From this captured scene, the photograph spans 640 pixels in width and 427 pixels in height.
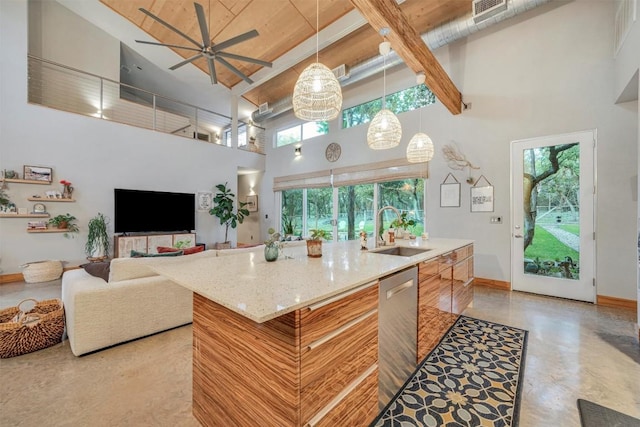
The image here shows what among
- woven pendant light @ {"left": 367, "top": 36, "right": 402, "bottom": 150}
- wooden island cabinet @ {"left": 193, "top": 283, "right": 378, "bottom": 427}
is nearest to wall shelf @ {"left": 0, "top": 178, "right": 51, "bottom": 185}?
wooden island cabinet @ {"left": 193, "top": 283, "right": 378, "bottom": 427}

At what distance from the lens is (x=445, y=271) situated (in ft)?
7.48

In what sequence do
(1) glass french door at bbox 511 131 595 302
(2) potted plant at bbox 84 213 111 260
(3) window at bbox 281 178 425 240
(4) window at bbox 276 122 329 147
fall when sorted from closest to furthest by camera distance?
1. (1) glass french door at bbox 511 131 595 302
2. (2) potted plant at bbox 84 213 111 260
3. (3) window at bbox 281 178 425 240
4. (4) window at bbox 276 122 329 147

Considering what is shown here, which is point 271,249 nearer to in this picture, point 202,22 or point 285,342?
point 285,342

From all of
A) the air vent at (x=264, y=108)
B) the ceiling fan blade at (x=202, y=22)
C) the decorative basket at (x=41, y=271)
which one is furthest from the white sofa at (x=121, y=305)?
the air vent at (x=264, y=108)

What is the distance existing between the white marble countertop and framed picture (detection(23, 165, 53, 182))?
485 cm

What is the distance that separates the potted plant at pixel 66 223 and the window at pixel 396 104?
575cm

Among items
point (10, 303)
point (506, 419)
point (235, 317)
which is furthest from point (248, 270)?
point (10, 303)

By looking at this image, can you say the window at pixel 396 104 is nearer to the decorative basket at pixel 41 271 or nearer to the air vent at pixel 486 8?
the air vent at pixel 486 8

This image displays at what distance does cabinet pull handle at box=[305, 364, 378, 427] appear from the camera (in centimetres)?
102

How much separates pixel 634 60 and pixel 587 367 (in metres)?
3.06

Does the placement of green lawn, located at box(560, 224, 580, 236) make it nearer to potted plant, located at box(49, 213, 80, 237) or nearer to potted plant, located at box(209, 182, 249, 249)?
potted plant, located at box(209, 182, 249, 249)

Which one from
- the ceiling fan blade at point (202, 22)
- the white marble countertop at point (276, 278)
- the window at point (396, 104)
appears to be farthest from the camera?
the window at point (396, 104)

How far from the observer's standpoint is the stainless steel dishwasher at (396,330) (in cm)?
146

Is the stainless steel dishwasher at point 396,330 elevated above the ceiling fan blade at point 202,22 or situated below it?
below
